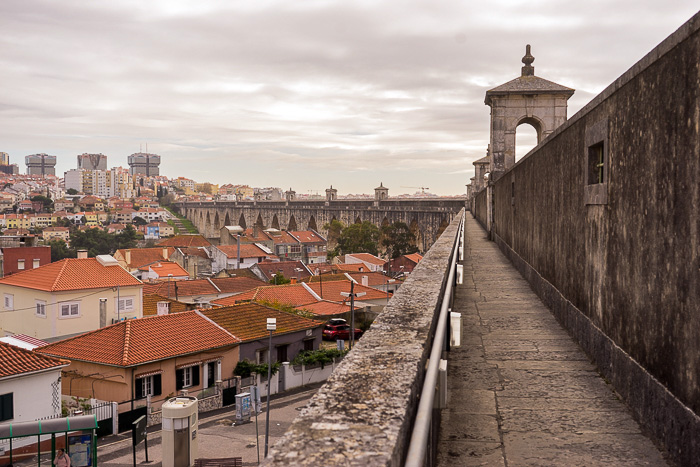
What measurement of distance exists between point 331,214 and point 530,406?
63.1 metres

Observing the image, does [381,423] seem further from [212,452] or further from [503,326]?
[212,452]

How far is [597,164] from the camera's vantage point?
13.6 feet

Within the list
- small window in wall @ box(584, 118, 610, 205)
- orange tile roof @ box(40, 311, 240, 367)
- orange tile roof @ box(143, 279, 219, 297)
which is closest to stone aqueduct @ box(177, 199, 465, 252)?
orange tile roof @ box(143, 279, 219, 297)

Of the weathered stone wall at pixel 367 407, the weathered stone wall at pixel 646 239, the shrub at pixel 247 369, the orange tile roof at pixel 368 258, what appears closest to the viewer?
the weathered stone wall at pixel 367 407

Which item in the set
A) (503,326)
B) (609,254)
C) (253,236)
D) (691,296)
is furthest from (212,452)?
(253,236)

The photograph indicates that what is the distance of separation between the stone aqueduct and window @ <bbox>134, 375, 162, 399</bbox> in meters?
23.6

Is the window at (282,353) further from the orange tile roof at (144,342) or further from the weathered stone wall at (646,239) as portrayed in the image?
the weathered stone wall at (646,239)

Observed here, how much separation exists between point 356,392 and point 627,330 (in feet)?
6.68

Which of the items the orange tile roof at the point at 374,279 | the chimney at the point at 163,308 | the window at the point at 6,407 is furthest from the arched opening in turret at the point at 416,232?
the window at the point at 6,407

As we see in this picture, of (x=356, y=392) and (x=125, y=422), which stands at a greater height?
(x=356, y=392)

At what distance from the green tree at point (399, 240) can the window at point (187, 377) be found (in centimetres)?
3164

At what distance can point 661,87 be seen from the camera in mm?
2574

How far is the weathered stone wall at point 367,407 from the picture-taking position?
127 cm

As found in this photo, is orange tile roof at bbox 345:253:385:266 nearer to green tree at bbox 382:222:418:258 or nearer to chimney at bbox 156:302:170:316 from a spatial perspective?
green tree at bbox 382:222:418:258
